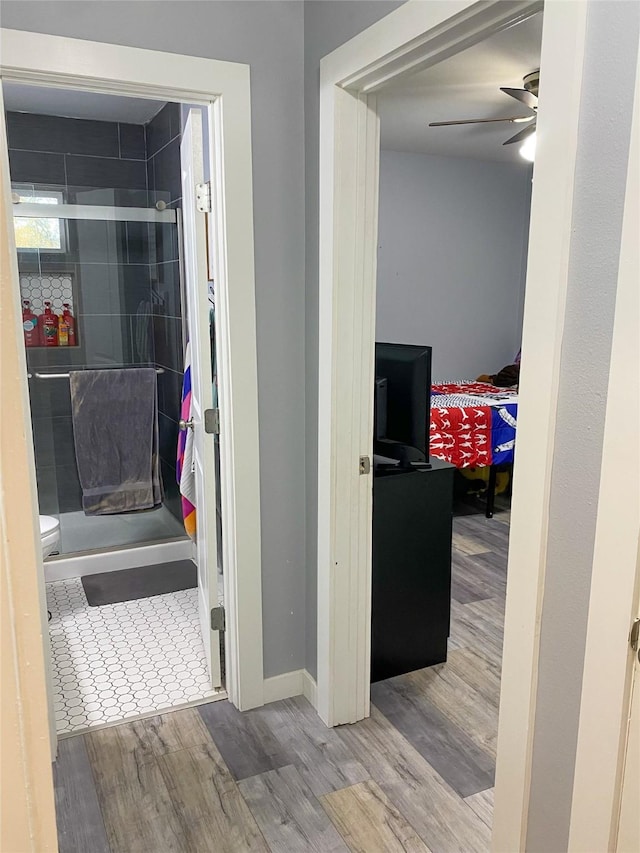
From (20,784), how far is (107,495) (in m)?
3.73

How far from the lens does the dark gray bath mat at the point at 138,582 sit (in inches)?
134

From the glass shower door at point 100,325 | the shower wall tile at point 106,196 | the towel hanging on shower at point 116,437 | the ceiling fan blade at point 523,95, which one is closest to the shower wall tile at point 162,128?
the shower wall tile at point 106,196

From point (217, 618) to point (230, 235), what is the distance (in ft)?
4.42

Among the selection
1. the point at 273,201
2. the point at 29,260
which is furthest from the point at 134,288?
the point at 273,201

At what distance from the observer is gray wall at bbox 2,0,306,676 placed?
75.2 inches

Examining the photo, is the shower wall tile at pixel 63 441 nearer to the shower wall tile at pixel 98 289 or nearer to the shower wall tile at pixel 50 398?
the shower wall tile at pixel 50 398

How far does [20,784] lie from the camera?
462 mm

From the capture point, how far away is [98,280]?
4.10 metres

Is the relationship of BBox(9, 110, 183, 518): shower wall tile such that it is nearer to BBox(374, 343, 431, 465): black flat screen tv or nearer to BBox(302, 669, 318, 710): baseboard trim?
BBox(374, 343, 431, 465): black flat screen tv

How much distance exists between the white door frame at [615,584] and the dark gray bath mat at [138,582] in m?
2.53

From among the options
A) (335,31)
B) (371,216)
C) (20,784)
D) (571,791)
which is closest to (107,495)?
(371,216)

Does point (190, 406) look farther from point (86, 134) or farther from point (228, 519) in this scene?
point (86, 134)

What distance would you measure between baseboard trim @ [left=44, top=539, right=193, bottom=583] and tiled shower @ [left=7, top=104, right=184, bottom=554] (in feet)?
0.31

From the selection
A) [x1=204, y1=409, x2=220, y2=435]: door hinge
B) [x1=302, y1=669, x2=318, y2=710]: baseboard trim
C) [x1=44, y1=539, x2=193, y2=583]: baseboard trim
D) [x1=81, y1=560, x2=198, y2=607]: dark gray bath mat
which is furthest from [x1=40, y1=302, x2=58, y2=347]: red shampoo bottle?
[x1=302, y1=669, x2=318, y2=710]: baseboard trim
